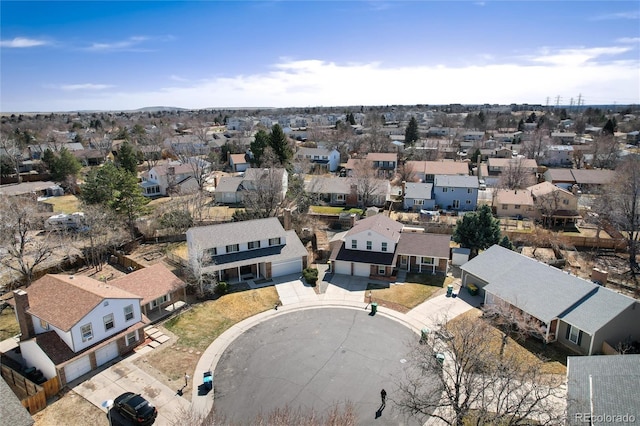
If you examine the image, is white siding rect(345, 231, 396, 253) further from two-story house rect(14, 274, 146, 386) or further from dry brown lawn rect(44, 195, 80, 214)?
dry brown lawn rect(44, 195, 80, 214)

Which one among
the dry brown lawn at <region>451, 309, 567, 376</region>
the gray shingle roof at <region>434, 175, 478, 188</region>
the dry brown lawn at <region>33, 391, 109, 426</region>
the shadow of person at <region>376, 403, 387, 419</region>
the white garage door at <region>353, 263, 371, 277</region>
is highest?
the gray shingle roof at <region>434, 175, 478, 188</region>

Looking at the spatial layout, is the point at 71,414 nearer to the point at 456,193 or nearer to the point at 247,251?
the point at 247,251

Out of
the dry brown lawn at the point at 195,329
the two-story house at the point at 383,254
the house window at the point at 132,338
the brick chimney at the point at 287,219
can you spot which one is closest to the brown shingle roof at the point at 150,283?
the dry brown lawn at the point at 195,329

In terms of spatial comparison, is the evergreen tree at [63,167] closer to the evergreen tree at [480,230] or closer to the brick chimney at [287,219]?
the brick chimney at [287,219]

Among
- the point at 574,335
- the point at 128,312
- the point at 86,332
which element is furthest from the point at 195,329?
the point at 574,335

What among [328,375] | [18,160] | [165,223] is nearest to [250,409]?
[328,375]

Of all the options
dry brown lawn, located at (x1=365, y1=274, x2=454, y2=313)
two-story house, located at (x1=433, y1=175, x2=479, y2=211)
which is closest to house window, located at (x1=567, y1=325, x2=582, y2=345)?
dry brown lawn, located at (x1=365, y1=274, x2=454, y2=313)

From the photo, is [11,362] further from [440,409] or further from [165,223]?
[440,409]
